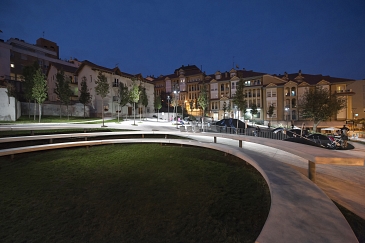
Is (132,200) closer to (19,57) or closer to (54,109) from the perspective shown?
(54,109)

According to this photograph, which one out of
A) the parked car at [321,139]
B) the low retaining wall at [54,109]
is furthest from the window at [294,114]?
the low retaining wall at [54,109]

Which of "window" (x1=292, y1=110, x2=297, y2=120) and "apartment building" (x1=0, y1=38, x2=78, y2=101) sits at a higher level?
"apartment building" (x1=0, y1=38, x2=78, y2=101)

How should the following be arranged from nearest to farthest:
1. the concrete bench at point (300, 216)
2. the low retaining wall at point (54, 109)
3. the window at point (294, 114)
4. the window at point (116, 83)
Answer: the concrete bench at point (300, 216) → the low retaining wall at point (54, 109) → the window at point (116, 83) → the window at point (294, 114)

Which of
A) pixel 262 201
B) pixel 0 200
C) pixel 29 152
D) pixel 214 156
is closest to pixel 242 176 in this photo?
pixel 262 201

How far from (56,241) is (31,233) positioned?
2.39 feet

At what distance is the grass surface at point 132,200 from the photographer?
3799 mm

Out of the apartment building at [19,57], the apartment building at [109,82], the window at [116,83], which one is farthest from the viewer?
the window at [116,83]

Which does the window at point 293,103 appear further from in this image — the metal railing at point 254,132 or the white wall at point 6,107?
the white wall at point 6,107

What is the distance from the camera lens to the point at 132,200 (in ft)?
16.4

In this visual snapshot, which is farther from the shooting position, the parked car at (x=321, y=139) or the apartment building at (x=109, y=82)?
the apartment building at (x=109, y=82)

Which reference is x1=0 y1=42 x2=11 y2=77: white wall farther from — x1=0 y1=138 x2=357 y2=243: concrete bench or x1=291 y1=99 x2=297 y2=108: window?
x1=291 y1=99 x2=297 y2=108: window

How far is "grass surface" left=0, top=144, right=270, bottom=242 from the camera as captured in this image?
3.80m

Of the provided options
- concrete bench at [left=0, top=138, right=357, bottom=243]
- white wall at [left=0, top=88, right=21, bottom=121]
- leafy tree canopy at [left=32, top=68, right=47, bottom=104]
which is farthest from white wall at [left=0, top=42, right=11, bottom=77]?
concrete bench at [left=0, top=138, right=357, bottom=243]

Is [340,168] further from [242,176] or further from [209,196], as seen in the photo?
[209,196]
